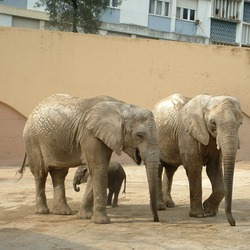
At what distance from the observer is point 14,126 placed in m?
16.5

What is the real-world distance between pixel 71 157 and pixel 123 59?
8.76 meters

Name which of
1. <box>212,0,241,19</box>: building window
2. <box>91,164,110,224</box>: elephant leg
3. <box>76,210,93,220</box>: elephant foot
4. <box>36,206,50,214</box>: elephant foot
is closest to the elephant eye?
<box>91,164,110,224</box>: elephant leg

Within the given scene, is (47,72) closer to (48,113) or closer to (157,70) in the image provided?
(157,70)

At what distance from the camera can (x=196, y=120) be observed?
8359 millimetres

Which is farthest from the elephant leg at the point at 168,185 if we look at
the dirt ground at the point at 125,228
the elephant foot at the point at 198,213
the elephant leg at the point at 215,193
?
the elephant foot at the point at 198,213

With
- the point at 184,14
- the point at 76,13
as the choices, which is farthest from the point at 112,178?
the point at 184,14

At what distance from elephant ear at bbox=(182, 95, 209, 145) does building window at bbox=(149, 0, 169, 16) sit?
101ft

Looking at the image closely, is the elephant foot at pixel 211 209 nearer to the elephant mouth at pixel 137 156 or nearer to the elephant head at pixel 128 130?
the elephant head at pixel 128 130

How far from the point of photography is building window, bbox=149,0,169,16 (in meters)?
39.0

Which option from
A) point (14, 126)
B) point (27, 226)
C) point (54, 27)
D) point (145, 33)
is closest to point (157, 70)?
point (14, 126)

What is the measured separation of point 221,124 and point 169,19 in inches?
1272

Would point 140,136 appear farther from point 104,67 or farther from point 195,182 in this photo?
point 104,67

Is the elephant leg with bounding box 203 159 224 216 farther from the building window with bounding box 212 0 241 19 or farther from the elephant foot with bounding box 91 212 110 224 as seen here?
the building window with bounding box 212 0 241 19

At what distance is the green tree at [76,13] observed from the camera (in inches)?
1064
